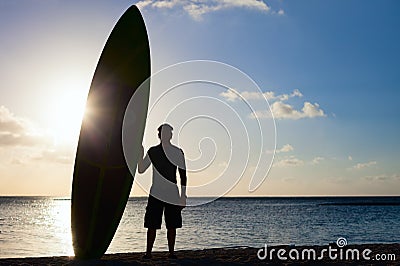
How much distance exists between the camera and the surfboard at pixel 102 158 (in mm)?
7492


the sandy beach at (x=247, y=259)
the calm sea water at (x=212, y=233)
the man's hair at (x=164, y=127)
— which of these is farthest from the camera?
the calm sea water at (x=212, y=233)

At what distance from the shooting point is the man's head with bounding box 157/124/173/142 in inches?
289

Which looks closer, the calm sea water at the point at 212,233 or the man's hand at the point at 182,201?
the man's hand at the point at 182,201

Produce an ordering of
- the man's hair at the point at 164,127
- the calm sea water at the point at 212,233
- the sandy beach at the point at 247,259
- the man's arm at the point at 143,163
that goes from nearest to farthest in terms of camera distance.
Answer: the sandy beach at the point at 247,259, the man's hair at the point at 164,127, the man's arm at the point at 143,163, the calm sea water at the point at 212,233

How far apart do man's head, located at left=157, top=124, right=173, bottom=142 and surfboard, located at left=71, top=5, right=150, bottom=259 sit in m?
0.44

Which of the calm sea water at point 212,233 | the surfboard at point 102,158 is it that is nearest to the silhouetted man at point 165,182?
the surfboard at point 102,158

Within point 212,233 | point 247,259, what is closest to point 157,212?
point 247,259

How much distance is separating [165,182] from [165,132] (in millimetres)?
638

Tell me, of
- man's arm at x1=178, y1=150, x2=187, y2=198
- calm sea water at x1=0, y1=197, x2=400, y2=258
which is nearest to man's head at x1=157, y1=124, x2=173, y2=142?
man's arm at x1=178, y1=150, x2=187, y2=198

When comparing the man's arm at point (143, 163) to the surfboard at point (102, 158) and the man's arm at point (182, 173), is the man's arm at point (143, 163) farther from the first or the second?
the man's arm at point (182, 173)

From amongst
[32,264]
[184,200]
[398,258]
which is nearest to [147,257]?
[184,200]

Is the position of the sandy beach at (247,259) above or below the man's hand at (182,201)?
below

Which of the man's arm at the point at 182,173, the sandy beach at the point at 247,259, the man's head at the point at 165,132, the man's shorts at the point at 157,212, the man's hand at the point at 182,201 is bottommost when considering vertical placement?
the sandy beach at the point at 247,259

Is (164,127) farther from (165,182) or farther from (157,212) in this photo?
(157,212)
